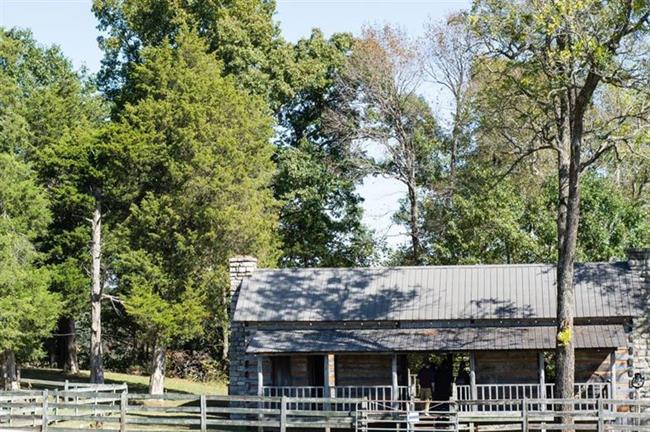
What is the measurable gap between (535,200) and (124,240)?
650 inches

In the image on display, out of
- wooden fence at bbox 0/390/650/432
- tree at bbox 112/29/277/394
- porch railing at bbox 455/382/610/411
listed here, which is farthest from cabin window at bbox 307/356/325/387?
tree at bbox 112/29/277/394

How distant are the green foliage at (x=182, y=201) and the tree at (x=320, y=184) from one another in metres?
6.35

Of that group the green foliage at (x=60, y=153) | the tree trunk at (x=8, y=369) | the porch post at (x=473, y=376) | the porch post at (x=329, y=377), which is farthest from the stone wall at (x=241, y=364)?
the green foliage at (x=60, y=153)

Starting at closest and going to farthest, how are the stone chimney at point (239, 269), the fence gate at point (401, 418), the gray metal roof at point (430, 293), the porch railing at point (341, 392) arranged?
the fence gate at point (401, 418), the porch railing at point (341, 392), the gray metal roof at point (430, 293), the stone chimney at point (239, 269)

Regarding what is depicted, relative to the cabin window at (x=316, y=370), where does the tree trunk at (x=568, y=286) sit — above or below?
above

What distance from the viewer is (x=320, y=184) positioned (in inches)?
2058

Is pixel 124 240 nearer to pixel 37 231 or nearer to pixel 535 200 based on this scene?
pixel 37 231

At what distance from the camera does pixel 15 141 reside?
1764 inches

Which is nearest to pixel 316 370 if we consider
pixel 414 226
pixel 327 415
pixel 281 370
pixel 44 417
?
pixel 281 370

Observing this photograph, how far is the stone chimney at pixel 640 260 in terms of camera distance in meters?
32.7

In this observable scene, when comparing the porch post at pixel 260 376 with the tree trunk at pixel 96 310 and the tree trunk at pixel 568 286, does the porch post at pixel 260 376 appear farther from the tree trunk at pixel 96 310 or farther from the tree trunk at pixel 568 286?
the tree trunk at pixel 96 310

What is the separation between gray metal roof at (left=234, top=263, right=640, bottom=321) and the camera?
32.4 meters

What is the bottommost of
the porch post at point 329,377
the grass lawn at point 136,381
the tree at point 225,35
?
the grass lawn at point 136,381

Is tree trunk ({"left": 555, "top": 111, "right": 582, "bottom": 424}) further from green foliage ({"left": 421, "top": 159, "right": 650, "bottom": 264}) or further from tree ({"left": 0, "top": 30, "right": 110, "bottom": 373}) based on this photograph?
tree ({"left": 0, "top": 30, "right": 110, "bottom": 373})
